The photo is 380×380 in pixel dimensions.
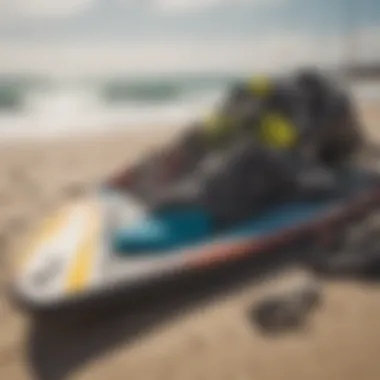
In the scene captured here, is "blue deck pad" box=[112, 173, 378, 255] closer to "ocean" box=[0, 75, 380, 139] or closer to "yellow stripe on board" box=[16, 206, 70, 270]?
"yellow stripe on board" box=[16, 206, 70, 270]

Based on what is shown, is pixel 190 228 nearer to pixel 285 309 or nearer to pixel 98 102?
pixel 285 309

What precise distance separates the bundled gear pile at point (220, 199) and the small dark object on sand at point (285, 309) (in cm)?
19

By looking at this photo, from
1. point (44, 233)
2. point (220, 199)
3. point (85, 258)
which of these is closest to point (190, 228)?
point (220, 199)

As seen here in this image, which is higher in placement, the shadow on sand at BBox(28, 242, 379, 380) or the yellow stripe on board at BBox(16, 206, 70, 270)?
the yellow stripe on board at BBox(16, 206, 70, 270)

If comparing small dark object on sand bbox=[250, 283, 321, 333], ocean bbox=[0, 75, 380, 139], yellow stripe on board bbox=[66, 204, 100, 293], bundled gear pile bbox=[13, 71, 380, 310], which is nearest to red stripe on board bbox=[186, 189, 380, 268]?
bundled gear pile bbox=[13, 71, 380, 310]

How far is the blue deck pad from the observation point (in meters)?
1.84

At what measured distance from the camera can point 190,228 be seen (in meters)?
1.93

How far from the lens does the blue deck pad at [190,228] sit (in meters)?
1.84

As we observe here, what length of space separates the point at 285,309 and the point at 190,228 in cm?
41

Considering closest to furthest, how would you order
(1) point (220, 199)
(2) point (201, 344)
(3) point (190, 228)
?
(2) point (201, 344) < (3) point (190, 228) < (1) point (220, 199)

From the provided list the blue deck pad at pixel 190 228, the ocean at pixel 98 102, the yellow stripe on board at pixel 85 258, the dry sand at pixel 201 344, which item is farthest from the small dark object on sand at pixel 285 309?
the ocean at pixel 98 102

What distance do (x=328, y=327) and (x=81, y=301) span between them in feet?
2.09

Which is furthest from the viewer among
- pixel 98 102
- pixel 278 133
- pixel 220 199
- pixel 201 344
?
pixel 98 102

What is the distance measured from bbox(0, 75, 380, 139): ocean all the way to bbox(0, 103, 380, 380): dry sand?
2181 mm
